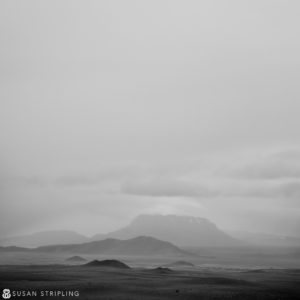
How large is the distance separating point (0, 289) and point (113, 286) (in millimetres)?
17039

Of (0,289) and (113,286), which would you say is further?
(113,286)

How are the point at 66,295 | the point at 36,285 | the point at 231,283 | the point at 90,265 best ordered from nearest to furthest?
the point at 66,295 < the point at 36,285 < the point at 231,283 < the point at 90,265

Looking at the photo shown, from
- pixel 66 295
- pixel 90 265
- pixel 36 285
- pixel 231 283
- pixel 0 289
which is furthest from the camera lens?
pixel 90 265

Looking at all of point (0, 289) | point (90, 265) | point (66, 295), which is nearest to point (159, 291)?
point (66, 295)

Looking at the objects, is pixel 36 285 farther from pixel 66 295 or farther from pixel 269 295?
pixel 269 295

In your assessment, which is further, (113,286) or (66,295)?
(113,286)

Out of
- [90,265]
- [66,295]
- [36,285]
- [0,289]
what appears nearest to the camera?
[66,295]

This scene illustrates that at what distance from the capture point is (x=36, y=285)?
61594mm

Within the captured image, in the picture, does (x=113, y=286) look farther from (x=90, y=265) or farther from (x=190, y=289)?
(x=90, y=265)

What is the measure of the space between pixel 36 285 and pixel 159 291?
19.3 metres

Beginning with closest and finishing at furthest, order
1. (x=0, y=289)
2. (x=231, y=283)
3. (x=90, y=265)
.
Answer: (x=0, y=289)
(x=231, y=283)
(x=90, y=265)

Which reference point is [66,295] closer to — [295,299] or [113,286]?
[113,286]

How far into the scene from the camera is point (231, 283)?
7256cm

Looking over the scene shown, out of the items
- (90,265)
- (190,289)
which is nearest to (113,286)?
(190,289)
